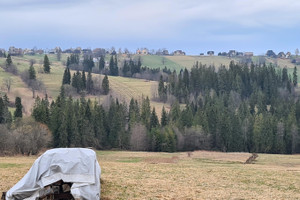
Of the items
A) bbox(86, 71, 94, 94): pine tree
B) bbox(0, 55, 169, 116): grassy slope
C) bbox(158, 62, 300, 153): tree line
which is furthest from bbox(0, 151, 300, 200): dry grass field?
bbox(86, 71, 94, 94): pine tree

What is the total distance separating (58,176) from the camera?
17.7m

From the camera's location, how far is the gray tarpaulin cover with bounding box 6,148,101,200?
698 inches

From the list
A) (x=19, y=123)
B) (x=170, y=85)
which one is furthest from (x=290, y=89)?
(x=19, y=123)

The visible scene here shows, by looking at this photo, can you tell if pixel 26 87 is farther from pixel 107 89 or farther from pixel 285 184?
pixel 285 184

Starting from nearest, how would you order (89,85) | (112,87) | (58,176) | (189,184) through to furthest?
(58,176), (189,184), (89,85), (112,87)

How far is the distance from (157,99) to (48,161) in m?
133

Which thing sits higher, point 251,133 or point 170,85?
point 170,85

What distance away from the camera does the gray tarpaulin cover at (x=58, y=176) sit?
17.7 meters

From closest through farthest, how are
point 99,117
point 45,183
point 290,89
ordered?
point 45,183 → point 99,117 → point 290,89

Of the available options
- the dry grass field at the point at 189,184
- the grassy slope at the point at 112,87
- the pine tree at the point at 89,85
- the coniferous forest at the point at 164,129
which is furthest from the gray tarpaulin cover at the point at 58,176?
the pine tree at the point at 89,85

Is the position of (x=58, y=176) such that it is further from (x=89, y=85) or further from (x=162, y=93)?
(x=89, y=85)

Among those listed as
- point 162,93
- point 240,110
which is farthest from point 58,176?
point 162,93

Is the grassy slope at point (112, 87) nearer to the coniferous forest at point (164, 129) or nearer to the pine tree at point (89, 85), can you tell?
the pine tree at point (89, 85)

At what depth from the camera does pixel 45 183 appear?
1767 centimetres
